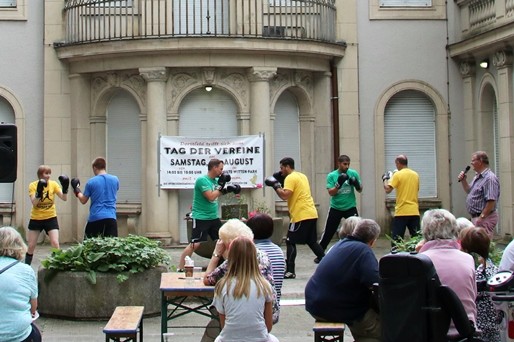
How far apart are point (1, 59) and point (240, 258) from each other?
16.2 m

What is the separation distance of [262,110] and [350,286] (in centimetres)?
1350

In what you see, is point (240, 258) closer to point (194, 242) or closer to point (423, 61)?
point (194, 242)

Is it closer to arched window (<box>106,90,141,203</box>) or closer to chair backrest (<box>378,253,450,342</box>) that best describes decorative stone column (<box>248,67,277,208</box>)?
arched window (<box>106,90,141,203</box>)

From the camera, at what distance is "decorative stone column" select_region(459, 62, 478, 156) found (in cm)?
2370

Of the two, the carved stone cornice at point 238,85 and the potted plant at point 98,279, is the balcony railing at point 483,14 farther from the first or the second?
the potted plant at point 98,279

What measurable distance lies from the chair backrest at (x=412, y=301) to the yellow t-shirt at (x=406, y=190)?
10.1 metres

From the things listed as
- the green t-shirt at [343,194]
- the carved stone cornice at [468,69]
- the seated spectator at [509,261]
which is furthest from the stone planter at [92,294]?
the carved stone cornice at [468,69]

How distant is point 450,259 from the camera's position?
9109 millimetres

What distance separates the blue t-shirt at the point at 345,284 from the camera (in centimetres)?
944

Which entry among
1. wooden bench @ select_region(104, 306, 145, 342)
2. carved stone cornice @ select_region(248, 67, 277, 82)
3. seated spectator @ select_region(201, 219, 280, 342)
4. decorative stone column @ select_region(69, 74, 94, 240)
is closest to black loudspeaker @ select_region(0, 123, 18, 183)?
wooden bench @ select_region(104, 306, 145, 342)

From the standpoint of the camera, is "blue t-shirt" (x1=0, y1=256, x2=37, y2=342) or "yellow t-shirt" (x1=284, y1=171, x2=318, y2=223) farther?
"yellow t-shirt" (x1=284, y1=171, x2=318, y2=223)

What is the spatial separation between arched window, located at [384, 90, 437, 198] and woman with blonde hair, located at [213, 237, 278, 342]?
16.0 meters

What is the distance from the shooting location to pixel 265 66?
2272 cm

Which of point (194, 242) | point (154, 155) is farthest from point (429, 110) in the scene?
point (194, 242)
